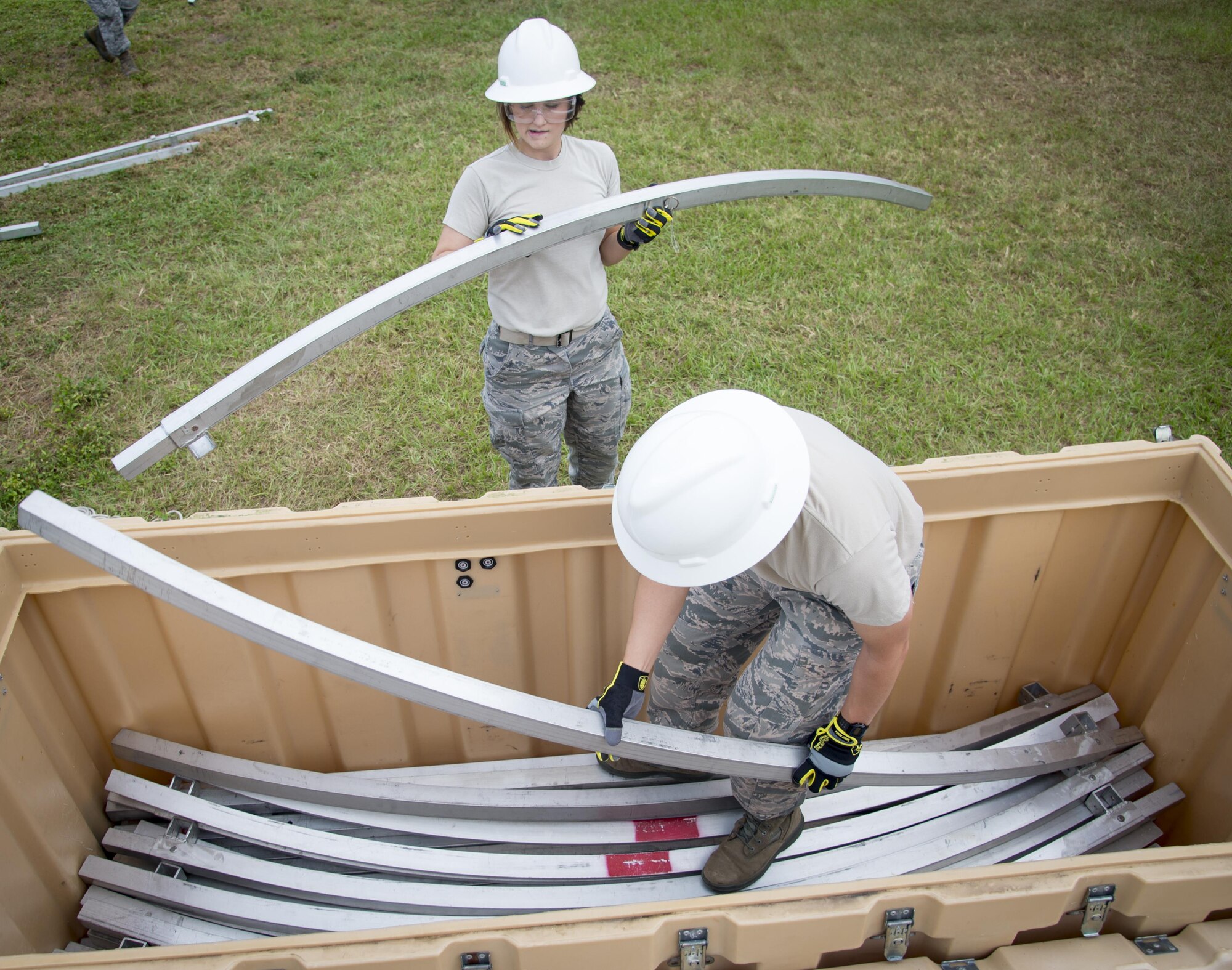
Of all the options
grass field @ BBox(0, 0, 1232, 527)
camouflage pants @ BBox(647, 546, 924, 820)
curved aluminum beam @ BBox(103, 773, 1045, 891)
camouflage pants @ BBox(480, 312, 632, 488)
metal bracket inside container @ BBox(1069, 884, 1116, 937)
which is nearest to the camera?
metal bracket inside container @ BBox(1069, 884, 1116, 937)

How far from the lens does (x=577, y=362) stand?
311 cm

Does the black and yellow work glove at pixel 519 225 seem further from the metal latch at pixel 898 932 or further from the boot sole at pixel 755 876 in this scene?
the metal latch at pixel 898 932

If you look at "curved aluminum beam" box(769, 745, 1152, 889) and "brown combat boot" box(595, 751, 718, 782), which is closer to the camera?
"curved aluminum beam" box(769, 745, 1152, 889)

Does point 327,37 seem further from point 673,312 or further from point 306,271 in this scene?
point 673,312

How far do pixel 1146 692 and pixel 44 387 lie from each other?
16.8 feet

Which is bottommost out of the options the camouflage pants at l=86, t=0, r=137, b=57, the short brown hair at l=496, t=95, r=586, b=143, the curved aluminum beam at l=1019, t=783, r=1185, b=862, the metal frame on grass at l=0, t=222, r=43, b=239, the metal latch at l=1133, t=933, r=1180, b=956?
the curved aluminum beam at l=1019, t=783, r=1185, b=862

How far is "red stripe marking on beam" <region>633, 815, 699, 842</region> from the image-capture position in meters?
2.59

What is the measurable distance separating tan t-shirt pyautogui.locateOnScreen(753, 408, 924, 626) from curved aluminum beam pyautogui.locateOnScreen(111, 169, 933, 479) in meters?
1.18

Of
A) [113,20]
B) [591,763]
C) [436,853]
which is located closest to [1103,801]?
[591,763]

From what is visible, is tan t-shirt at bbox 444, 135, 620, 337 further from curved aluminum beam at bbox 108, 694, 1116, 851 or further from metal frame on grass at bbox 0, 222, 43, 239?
metal frame on grass at bbox 0, 222, 43, 239

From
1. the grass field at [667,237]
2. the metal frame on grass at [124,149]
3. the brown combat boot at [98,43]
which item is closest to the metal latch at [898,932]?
the grass field at [667,237]

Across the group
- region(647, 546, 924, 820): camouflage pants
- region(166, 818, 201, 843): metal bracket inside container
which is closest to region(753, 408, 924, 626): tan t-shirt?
region(647, 546, 924, 820): camouflage pants

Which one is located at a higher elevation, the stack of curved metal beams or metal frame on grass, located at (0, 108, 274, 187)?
metal frame on grass, located at (0, 108, 274, 187)

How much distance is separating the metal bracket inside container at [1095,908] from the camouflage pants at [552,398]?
2097 mm
